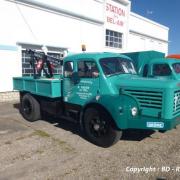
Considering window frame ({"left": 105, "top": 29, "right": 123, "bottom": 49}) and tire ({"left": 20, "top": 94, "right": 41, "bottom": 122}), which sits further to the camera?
window frame ({"left": 105, "top": 29, "right": 123, "bottom": 49})

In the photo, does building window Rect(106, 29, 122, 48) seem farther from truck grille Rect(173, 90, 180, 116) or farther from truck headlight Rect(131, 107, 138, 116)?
truck headlight Rect(131, 107, 138, 116)

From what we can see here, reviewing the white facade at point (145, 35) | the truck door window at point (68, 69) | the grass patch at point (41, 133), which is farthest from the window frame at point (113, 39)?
the grass patch at point (41, 133)

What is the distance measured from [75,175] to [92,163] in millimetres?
581

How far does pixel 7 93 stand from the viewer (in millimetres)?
12469

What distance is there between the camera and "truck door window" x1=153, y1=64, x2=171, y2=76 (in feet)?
30.5

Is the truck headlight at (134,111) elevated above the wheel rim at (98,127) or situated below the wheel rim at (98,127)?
above

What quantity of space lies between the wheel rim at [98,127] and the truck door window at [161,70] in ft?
16.0

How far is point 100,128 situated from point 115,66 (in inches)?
68.4

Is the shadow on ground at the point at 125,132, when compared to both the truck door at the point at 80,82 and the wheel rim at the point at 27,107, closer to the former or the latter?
the wheel rim at the point at 27,107

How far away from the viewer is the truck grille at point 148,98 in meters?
4.99

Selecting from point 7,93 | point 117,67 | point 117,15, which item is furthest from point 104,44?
point 117,67

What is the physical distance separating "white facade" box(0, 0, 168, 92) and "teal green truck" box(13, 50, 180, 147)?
5.93 m

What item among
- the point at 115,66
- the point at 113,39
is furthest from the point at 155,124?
the point at 113,39

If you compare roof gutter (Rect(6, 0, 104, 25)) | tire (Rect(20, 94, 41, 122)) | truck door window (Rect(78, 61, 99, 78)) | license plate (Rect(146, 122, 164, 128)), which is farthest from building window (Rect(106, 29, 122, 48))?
license plate (Rect(146, 122, 164, 128))
